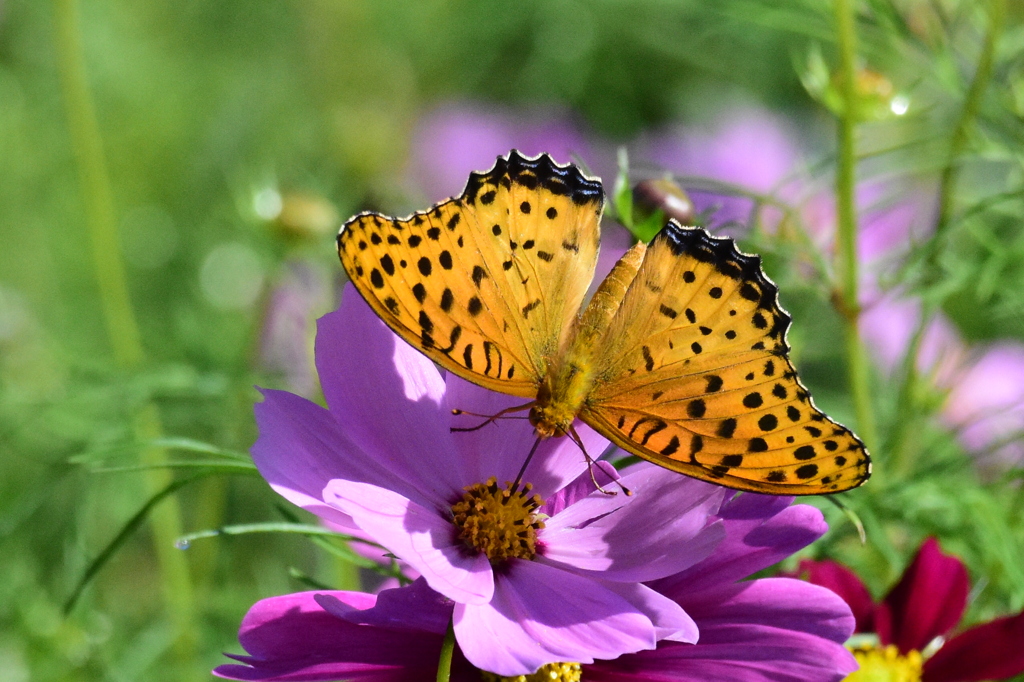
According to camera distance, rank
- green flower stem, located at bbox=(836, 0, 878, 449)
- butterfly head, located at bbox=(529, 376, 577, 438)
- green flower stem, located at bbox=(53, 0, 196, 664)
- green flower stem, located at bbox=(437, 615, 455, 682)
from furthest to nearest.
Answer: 1. green flower stem, located at bbox=(53, 0, 196, 664)
2. green flower stem, located at bbox=(836, 0, 878, 449)
3. butterfly head, located at bbox=(529, 376, 577, 438)
4. green flower stem, located at bbox=(437, 615, 455, 682)

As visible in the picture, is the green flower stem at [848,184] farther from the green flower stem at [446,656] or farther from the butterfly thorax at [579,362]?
the green flower stem at [446,656]

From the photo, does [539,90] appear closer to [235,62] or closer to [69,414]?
[235,62]

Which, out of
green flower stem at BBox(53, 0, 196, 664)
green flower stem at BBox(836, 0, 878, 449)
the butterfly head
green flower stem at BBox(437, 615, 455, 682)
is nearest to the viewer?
green flower stem at BBox(437, 615, 455, 682)

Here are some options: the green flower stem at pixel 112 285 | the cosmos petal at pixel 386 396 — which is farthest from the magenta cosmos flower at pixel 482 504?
the green flower stem at pixel 112 285

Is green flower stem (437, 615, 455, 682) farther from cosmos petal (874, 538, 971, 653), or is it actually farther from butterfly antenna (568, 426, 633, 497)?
cosmos petal (874, 538, 971, 653)

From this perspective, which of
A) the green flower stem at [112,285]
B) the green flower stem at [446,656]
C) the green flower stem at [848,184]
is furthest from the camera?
the green flower stem at [112,285]

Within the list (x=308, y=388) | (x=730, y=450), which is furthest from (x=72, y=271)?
(x=730, y=450)

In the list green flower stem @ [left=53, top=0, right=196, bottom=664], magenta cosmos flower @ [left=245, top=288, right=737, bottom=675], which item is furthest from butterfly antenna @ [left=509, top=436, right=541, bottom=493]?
green flower stem @ [left=53, top=0, right=196, bottom=664]
